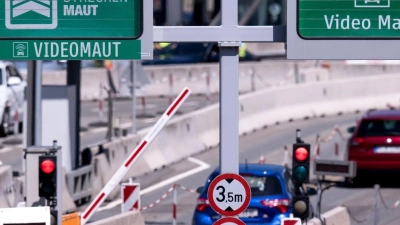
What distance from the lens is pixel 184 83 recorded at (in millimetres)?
38562

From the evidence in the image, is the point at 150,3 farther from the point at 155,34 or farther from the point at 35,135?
the point at 35,135

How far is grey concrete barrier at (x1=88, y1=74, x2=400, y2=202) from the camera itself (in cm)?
2347

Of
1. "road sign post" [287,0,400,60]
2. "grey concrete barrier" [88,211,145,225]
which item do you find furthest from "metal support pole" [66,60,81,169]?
"road sign post" [287,0,400,60]

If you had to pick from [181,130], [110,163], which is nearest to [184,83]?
[181,130]

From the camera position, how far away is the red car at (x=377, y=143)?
21250 millimetres

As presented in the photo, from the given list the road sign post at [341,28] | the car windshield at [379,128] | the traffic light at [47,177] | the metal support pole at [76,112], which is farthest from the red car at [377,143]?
the road sign post at [341,28]

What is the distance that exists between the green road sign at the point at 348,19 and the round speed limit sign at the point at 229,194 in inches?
62.1

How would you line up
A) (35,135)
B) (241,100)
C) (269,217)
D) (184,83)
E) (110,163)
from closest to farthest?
(269,217) → (35,135) → (110,163) → (241,100) → (184,83)

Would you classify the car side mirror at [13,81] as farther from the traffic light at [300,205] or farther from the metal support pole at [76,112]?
the traffic light at [300,205]

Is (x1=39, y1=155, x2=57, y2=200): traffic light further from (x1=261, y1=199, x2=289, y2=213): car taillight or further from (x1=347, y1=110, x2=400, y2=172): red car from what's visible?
(x1=347, y1=110, x2=400, y2=172): red car

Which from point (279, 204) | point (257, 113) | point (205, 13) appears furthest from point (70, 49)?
point (205, 13)

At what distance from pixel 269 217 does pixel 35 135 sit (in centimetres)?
485

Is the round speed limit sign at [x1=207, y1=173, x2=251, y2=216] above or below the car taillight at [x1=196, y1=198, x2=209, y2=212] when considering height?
above

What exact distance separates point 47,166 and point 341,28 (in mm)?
3874
